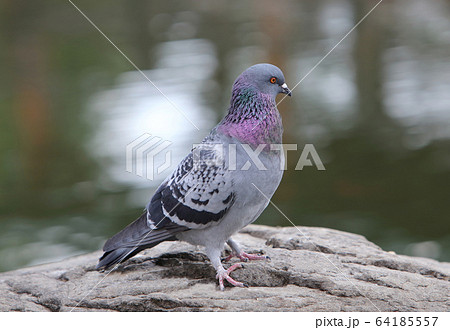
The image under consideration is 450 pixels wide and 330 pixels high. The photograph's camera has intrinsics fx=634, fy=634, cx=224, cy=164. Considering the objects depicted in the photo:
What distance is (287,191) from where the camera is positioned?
33.3ft

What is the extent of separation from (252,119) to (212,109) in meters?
6.93

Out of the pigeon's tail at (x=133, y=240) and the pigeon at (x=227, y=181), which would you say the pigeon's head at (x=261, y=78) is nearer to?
the pigeon at (x=227, y=181)

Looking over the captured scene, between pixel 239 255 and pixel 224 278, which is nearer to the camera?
pixel 224 278

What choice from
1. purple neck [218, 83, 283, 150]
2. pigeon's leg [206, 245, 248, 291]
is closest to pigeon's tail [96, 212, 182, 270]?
pigeon's leg [206, 245, 248, 291]

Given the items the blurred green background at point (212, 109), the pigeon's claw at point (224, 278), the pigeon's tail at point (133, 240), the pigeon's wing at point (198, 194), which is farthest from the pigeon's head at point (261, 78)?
the blurred green background at point (212, 109)

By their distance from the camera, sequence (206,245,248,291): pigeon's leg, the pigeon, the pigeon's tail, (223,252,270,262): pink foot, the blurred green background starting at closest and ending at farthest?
the pigeon < (206,245,248,291): pigeon's leg < the pigeon's tail < (223,252,270,262): pink foot < the blurred green background

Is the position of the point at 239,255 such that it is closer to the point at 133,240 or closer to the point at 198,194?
the point at 198,194

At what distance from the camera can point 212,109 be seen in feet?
39.2

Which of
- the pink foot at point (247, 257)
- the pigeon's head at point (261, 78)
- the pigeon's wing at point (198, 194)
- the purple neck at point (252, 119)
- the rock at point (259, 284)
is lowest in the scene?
the rock at point (259, 284)

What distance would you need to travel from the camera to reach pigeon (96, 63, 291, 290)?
4.99 metres

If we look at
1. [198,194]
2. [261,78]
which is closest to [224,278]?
[198,194]

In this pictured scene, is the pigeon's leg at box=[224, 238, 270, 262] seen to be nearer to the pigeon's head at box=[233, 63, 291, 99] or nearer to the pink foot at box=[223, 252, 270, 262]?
the pink foot at box=[223, 252, 270, 262]

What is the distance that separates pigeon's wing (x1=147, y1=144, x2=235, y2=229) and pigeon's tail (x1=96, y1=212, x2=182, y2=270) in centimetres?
7

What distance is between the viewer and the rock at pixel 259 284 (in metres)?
4.99
